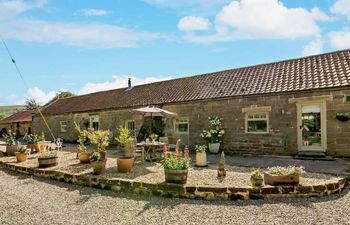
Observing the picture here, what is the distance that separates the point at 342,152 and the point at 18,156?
529 inches

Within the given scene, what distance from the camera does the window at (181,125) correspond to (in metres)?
15.4

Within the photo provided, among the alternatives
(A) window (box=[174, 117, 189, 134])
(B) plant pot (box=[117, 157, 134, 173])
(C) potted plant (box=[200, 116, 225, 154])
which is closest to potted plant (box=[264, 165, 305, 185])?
(B) plant pot (box=[117, 157, 134, 173])

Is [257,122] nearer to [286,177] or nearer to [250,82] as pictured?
[250,82]

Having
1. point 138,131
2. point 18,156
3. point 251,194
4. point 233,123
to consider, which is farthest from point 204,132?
point 18,156

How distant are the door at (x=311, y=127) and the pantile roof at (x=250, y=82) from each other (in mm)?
826

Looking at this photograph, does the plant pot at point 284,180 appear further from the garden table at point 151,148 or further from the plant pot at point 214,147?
the plant pot at point 214,147

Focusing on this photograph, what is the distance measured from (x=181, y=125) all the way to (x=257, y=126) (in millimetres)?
4569

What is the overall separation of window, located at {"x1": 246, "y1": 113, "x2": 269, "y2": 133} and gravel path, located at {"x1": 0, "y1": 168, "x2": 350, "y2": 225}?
19.3 feet

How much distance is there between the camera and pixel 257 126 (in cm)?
1269

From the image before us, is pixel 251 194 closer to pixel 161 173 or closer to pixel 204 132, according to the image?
pixel 161 173

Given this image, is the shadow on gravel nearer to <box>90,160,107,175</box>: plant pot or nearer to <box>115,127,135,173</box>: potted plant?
<box>90,160,107,175</box>: plant pot

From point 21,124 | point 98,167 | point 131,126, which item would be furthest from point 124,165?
point 21,124

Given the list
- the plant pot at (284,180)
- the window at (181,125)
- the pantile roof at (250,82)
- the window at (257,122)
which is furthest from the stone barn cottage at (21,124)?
the plant pot at (284,180)

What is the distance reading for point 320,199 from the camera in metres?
6.16
